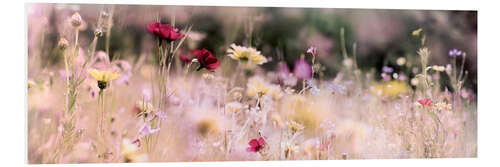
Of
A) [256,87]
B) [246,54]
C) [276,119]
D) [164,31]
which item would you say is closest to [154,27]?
[164,31]

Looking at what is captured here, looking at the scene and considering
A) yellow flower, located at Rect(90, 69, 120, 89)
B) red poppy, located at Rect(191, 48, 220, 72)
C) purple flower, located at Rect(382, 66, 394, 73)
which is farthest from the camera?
purple flower, located at Rect(382, 66, 394, 73)

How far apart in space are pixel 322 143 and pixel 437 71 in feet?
2.37

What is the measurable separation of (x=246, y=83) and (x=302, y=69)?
0.29m

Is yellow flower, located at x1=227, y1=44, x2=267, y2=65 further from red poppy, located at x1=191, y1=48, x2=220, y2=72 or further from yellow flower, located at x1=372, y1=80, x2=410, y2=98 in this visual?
yellow flower, located at x1=372, y1=80, x2=410, y2=98

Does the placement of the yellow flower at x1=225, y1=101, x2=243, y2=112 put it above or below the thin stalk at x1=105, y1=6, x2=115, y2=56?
below

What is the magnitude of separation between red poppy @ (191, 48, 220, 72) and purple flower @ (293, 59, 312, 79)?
15.4 inches

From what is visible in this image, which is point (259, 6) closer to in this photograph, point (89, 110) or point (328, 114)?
point (328, 114)

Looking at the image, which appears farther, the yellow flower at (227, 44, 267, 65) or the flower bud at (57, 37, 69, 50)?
the yellow flower at (227, 44, 267, 65)

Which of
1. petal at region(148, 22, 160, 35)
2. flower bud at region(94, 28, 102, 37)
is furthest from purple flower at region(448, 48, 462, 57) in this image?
flower bud at region(94, 28, 102, 37)

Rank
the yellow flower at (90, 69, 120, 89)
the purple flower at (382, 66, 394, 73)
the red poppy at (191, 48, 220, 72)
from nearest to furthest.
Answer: the yellow flower at (90, 69, 120, 89), the red poppy at (191, 48, 220, 72), the purple flower at (382, 66, 394, 73)

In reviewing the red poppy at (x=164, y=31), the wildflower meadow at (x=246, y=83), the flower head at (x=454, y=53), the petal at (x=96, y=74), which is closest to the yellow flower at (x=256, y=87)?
the wildflower meadow at (x=246, y=83)

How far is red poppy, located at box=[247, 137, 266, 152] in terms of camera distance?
2740 millimetres

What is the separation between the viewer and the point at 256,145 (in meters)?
2.74

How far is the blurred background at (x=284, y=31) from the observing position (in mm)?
2619
